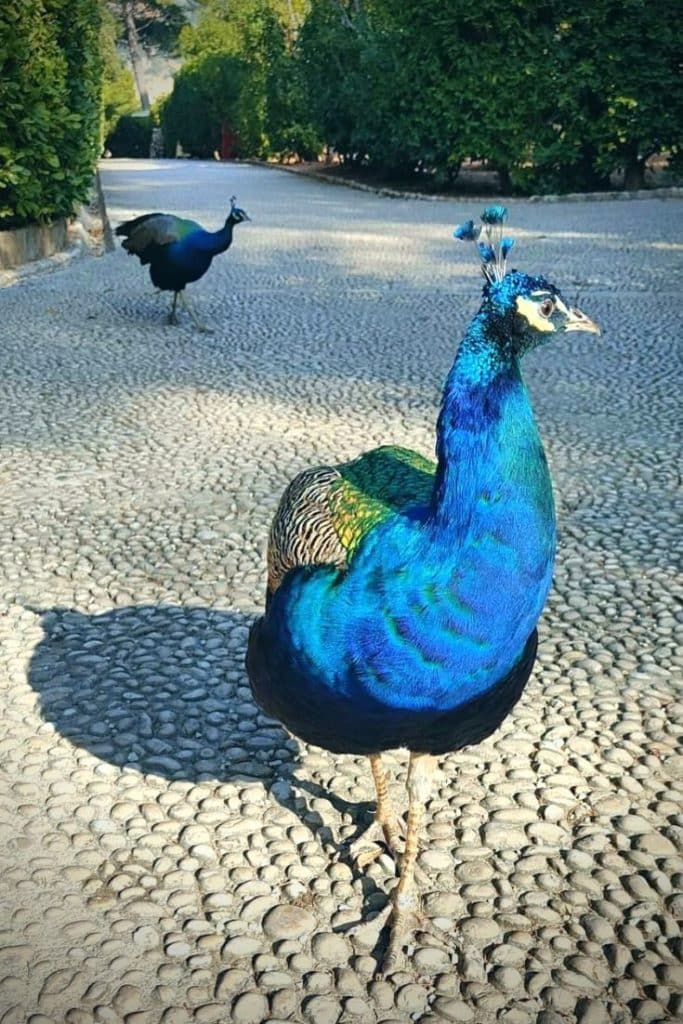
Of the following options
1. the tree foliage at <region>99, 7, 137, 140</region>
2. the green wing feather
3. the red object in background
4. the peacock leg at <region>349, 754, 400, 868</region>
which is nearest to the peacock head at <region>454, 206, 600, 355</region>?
the green wing feather

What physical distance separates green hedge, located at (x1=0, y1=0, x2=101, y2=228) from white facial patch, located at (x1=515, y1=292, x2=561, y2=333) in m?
7.95

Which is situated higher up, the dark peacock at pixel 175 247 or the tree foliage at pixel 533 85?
the tree foliage at pixel 533 85

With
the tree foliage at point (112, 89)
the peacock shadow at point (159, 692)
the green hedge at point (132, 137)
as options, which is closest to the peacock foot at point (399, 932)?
the peacock shadow at point (159, 692)

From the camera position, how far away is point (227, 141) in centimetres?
3428

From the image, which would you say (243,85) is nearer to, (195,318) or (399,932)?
(195,318)

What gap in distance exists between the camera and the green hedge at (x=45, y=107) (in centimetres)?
886

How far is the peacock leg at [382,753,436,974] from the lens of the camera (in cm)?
215

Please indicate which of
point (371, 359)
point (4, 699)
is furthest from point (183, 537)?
point (371, 359)

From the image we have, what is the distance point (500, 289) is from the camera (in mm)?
1798

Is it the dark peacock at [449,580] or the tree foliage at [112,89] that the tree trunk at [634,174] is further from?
the tree foliage at [112,89]

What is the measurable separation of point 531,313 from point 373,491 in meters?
0.55

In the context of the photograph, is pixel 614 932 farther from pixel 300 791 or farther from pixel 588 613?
pixel 588 613

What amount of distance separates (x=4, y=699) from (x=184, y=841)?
87cm

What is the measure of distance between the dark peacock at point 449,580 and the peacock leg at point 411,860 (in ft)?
0.19
